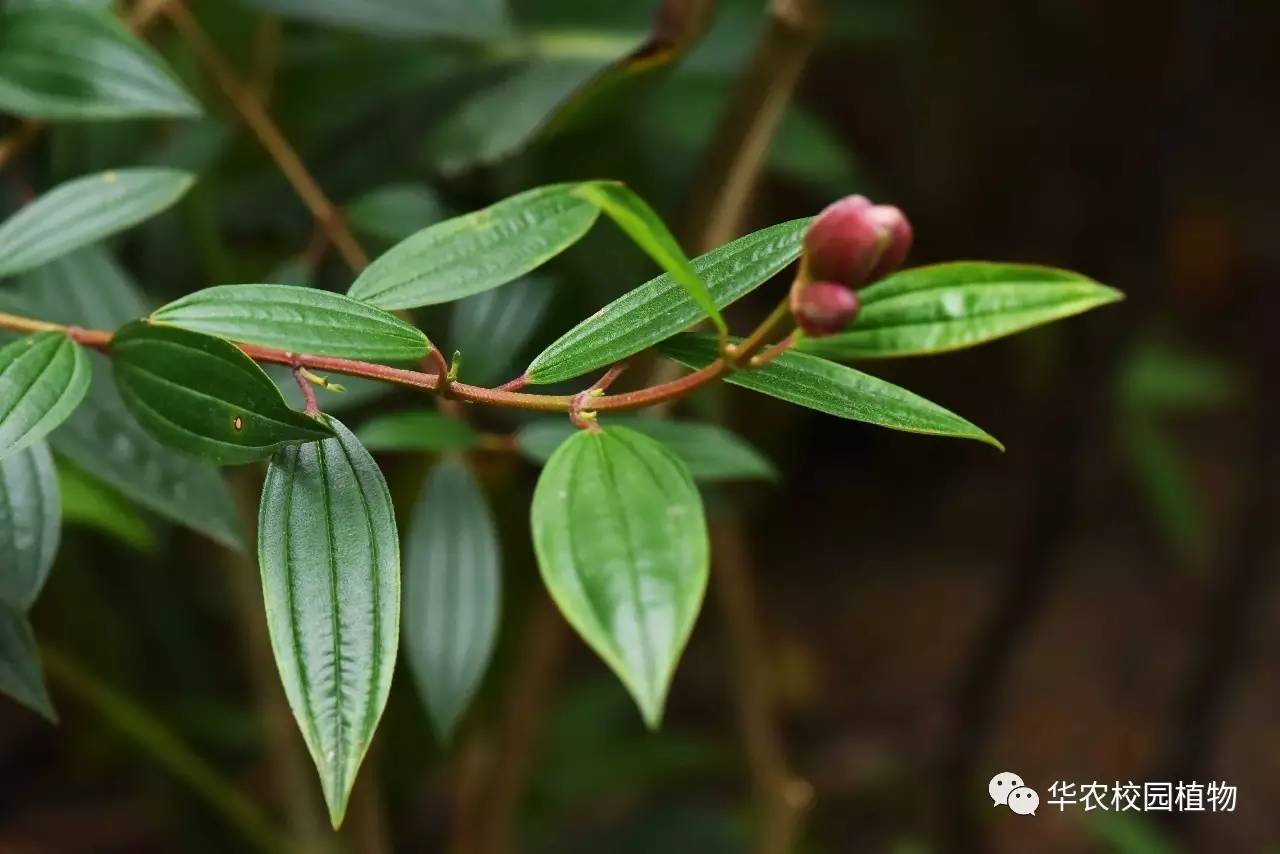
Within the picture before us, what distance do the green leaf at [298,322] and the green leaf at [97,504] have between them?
0.87 feet

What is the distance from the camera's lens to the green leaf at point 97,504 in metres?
0.56

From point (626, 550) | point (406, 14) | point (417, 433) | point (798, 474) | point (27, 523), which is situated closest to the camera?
point (626, 550)

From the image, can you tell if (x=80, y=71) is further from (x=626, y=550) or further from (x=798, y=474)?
(x=798, y=474)

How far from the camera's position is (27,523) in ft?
1.30

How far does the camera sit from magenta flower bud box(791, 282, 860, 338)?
0.27m

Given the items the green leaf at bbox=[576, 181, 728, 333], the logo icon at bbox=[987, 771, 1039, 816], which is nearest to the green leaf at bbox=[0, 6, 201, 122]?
the green leaf at bbox=[576, 181, 728, 333]

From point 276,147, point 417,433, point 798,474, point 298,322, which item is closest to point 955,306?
point 298,322

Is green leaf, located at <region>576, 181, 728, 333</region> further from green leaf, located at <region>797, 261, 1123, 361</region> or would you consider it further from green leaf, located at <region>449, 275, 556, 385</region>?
A: green leaf, located at <region>449, 275, 556, 385</region>

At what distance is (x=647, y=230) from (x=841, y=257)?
45mm

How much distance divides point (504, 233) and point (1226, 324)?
1660 mm

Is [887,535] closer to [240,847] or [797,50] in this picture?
[240,847]

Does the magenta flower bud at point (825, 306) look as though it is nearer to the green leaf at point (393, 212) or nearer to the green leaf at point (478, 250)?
the green leaf at point (478, 250)

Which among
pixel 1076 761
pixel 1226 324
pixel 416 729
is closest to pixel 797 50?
pixel 416 729

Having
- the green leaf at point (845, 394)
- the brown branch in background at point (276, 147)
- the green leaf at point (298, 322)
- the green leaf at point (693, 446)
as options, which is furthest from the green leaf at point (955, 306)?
the brown branch in background at point (276, 147)
